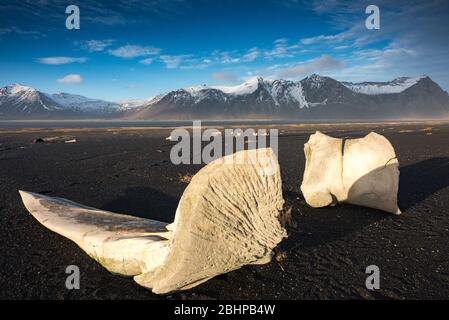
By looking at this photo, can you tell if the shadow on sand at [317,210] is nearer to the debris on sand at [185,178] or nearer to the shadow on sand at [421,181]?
the shadow on sand at [421,181]

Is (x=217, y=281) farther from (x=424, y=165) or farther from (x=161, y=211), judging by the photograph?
(x=424, y=165)

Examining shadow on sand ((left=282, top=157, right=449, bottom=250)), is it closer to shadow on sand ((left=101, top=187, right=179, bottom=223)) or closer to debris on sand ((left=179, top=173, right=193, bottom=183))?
shadow on sand ((left=101, top=187, right=179, bottom=223))

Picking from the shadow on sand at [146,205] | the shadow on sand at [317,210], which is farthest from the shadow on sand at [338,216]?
the shadow on sand at [146,205]

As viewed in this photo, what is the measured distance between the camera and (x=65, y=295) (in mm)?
3584

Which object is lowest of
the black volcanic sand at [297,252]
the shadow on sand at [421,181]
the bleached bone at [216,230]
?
the black volcanic sand at [297,252]

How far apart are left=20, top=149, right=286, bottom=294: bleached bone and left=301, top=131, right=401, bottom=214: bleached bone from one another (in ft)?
12.6

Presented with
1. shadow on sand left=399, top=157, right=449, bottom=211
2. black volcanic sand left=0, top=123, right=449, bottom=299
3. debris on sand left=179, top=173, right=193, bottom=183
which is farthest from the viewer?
debris on sand left=179, top=173, right=193, bottom=183

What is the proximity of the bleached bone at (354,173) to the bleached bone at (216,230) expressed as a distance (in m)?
3.84

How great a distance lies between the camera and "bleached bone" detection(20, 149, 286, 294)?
116 inches

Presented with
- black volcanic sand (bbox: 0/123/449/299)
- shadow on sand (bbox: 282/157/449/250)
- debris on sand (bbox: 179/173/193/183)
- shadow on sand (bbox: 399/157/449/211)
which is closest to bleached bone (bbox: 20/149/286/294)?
black volcanic sand (bbox: 0/123/449/299)

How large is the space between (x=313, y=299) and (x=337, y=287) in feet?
1.41

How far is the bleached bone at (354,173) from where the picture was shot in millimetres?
6242

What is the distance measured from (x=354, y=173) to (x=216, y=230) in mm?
4524
